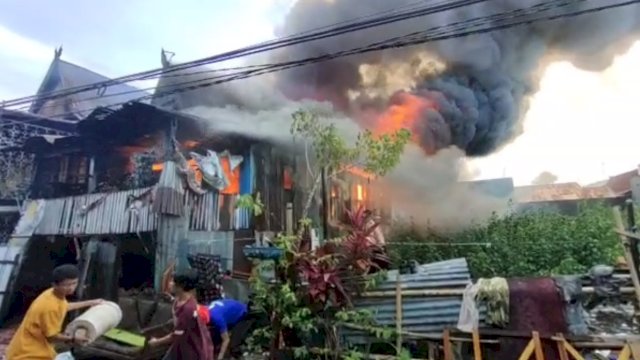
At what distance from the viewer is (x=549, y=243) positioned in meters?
9.21

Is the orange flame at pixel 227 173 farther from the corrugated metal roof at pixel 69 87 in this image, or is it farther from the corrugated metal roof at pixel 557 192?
the corrugated metal roof at pixel 557 192

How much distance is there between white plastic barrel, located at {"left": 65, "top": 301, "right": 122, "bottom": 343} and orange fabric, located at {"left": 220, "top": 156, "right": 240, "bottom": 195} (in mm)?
6256

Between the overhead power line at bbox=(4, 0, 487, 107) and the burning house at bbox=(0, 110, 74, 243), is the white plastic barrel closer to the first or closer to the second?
the overhead power line at bbox=(4, 0, 487, 107)

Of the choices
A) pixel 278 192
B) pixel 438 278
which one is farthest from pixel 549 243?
pixel 278 192

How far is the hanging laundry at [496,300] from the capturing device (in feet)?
17.7

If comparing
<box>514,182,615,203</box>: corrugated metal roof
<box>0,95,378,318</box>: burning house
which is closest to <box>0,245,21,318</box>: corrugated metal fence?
<box>0,95,378,318</box>: burning house

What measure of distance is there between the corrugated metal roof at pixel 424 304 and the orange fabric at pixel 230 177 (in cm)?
563

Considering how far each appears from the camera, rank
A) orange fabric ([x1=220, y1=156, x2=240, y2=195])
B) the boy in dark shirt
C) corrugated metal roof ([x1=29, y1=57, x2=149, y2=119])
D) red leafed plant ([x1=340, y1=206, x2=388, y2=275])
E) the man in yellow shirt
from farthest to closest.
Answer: corrugated metal roof ([x1=29, y1=57, x2=149, y2=119]), orange fabric ([x1=220, y1=156, x2=240, y2=195]), red leafed plant ([x1=340, y1=206, x2=388, y2=275]), the boy in dark shirt, the man in yellow shirt

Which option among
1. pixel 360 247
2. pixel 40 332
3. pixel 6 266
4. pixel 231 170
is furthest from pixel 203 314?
pixel 6 266

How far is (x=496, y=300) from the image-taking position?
5.44m

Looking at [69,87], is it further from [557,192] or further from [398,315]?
[557,192]

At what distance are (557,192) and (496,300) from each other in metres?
22.3

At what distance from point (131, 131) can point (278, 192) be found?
4189 mm

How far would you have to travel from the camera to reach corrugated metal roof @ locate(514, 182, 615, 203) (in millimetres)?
21969
